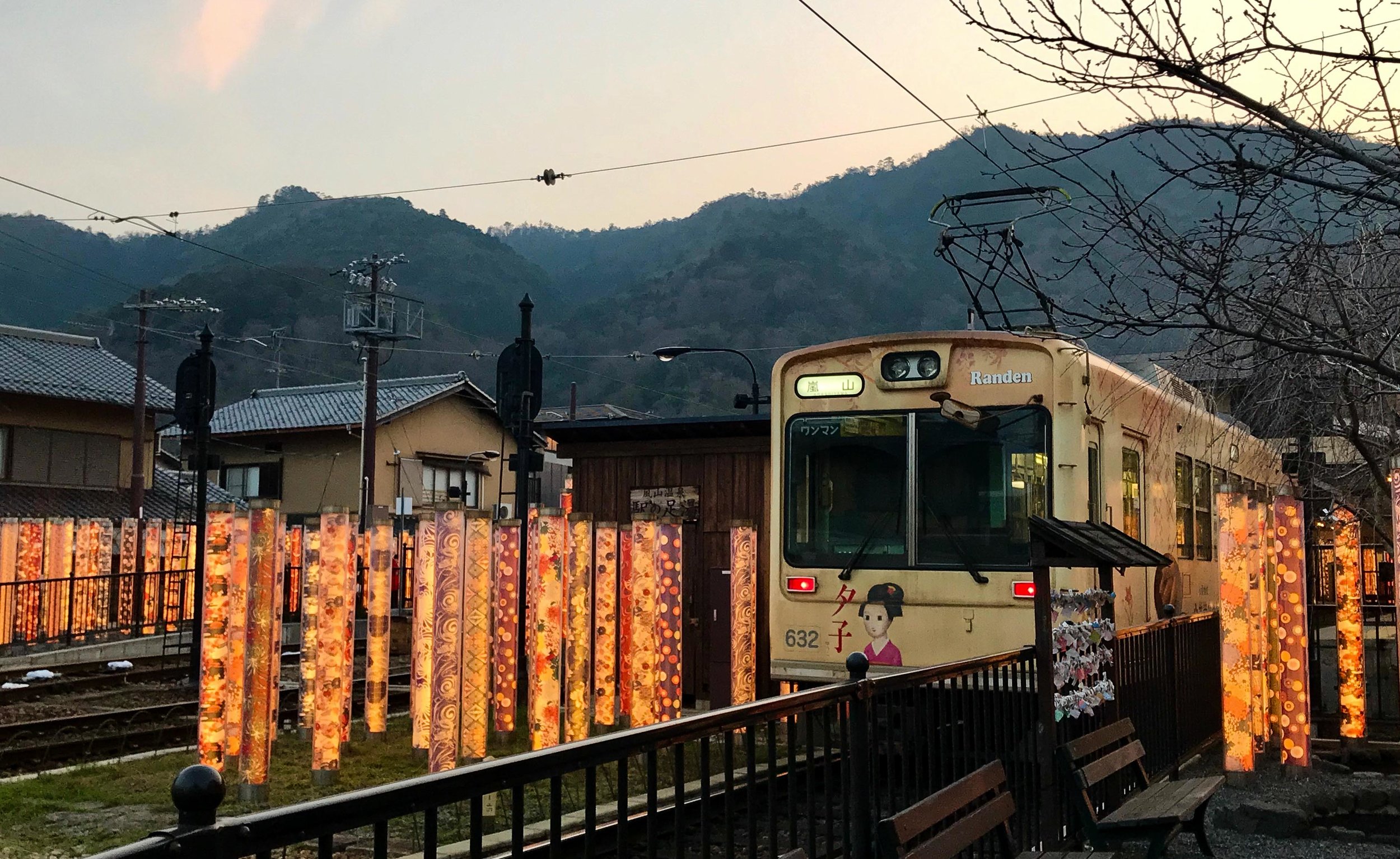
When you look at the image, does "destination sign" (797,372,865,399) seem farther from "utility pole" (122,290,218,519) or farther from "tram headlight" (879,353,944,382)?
"utility pole" (122,290,218,519)

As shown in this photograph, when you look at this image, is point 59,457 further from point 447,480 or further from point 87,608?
point 447,480

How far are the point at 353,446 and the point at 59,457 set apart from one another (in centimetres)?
1093

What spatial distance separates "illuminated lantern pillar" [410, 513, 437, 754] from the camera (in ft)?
36.5

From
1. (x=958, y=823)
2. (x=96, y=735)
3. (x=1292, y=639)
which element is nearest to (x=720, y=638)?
(x=1292, y=639)

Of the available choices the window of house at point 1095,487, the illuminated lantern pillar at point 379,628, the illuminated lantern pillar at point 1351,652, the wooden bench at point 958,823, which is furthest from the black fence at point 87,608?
the wooden bench at point 958,823

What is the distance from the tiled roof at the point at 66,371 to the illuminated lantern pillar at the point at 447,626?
25.1m

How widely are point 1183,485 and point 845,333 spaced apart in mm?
71968

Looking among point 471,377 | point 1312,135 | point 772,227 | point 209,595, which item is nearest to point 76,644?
point 209,595

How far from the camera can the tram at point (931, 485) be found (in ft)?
32.2

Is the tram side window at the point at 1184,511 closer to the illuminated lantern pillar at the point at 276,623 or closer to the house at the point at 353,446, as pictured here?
the illuminated lantern pillar at the point at 276,623

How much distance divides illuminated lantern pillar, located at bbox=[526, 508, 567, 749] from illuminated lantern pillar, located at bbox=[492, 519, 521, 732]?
0.21 m

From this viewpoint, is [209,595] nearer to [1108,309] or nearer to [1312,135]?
[1108,309]

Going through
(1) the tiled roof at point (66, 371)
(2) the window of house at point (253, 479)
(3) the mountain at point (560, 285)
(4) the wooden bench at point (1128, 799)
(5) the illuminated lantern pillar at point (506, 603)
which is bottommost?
(4) the wooden bench at point (1128, 799)

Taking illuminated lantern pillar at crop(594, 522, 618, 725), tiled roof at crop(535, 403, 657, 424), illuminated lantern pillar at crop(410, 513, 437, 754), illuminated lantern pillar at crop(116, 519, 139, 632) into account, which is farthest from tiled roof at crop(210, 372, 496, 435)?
illuminated lantern pillar at crop(410, 513, 437, 754)
